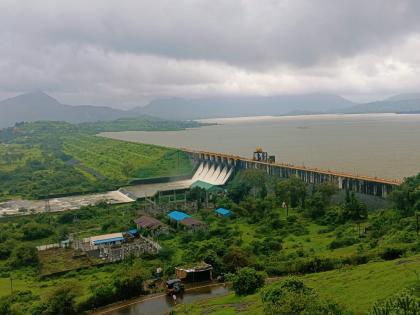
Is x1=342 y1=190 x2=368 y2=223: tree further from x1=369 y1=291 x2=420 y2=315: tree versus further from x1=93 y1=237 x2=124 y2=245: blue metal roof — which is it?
x1=369 y1=291 x2=420 y2=315: tree

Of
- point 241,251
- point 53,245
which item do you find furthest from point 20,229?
point 241,251

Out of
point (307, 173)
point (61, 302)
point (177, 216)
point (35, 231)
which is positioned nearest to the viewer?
point (61, 302)

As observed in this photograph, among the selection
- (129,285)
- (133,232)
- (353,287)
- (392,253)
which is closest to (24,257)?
(133,232)

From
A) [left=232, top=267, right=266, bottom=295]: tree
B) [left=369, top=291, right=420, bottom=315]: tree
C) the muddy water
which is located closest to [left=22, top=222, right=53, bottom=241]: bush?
the muddy water

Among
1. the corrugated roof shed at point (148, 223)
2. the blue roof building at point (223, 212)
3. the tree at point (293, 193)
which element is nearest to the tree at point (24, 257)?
the corrugated roof shed at point (148, 223)

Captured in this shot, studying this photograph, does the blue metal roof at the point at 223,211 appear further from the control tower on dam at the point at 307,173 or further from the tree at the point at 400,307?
the tree at the point at 400,307

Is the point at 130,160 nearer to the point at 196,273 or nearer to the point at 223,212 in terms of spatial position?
the point at 223,212
